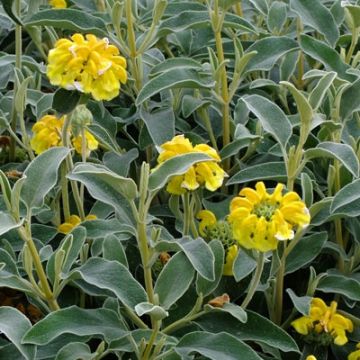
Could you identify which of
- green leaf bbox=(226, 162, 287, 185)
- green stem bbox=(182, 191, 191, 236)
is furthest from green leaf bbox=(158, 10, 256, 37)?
green stem bbox=(182, 191, 191, 236)

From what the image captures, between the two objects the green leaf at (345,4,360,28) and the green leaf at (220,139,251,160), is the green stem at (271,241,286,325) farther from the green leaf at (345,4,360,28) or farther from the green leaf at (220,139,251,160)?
the green leaf at (345,4,360,28)

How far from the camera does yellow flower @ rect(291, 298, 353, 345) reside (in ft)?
3.61

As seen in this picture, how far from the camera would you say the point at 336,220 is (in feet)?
3.97

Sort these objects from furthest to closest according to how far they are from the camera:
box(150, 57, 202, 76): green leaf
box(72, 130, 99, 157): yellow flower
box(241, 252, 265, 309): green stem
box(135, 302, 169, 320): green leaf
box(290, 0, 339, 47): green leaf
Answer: box(290, 0, 339, 47): green leaf
box(150, 57, 202, 76): green leaf
box(72, 130, 99, 157): yellow flower
box(241, 252, 265, 309): green stem
box(135, 302, 169, 320): green leaf

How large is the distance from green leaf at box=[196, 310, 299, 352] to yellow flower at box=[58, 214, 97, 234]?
0.78ft

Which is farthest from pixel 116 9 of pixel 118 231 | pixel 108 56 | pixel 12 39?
pixel 12 39

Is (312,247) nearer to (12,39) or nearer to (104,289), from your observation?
(104,289)

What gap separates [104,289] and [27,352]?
167 millimetres

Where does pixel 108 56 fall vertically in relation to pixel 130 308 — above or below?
above

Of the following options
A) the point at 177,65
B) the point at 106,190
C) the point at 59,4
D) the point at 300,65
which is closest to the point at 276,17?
the point at 300,65

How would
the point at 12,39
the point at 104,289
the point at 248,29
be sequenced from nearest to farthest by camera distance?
1. the point at 104,289
2. the point at 248,29
3. the point at 12,39

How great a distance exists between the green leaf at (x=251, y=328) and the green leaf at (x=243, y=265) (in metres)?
0.06

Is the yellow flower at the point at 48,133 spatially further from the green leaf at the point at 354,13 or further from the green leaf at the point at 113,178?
the green leaf at the point at 354,13

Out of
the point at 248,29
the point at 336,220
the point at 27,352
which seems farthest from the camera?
the point at 248,29
